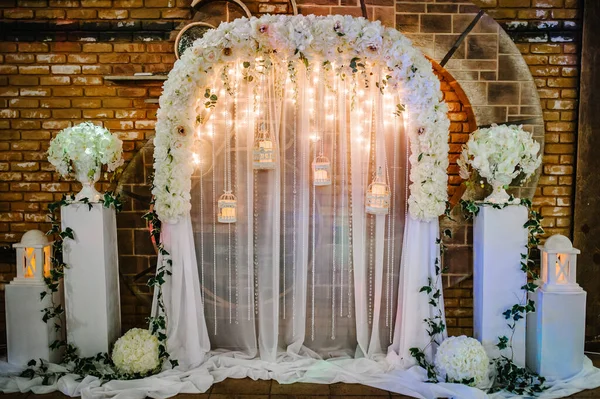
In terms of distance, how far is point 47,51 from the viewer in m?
4.36

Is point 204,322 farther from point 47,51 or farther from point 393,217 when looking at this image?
point 47,51

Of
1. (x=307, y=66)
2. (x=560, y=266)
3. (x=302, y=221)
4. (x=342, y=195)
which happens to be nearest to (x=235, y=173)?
(x=302, y=221)

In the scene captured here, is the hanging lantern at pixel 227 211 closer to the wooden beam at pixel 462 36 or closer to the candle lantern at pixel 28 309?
the candle lantern at pixel 28 309

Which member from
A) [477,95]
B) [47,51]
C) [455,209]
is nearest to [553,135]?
[477,95]

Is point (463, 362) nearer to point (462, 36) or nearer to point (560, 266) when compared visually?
point (560, 266)

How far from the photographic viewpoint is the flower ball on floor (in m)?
3.50

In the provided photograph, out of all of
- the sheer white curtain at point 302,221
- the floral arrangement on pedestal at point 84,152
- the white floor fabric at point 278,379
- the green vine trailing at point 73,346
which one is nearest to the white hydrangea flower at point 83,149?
the floral arrangement on pedestal at point 84,152

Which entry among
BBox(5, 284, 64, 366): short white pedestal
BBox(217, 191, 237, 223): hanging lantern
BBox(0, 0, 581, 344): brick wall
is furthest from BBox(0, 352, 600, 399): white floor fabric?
BBox(217, 191, 237, 223): hanging lantern

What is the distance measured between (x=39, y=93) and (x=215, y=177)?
1887 millimetres

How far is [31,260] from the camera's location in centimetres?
389

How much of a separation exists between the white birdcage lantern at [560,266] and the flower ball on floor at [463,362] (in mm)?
762

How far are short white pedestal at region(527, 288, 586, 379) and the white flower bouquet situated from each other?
0.86 meters

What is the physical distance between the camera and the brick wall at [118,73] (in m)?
4.32

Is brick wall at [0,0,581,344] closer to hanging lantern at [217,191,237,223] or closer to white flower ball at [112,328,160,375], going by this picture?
white flower ball at [112,328,160,375]
